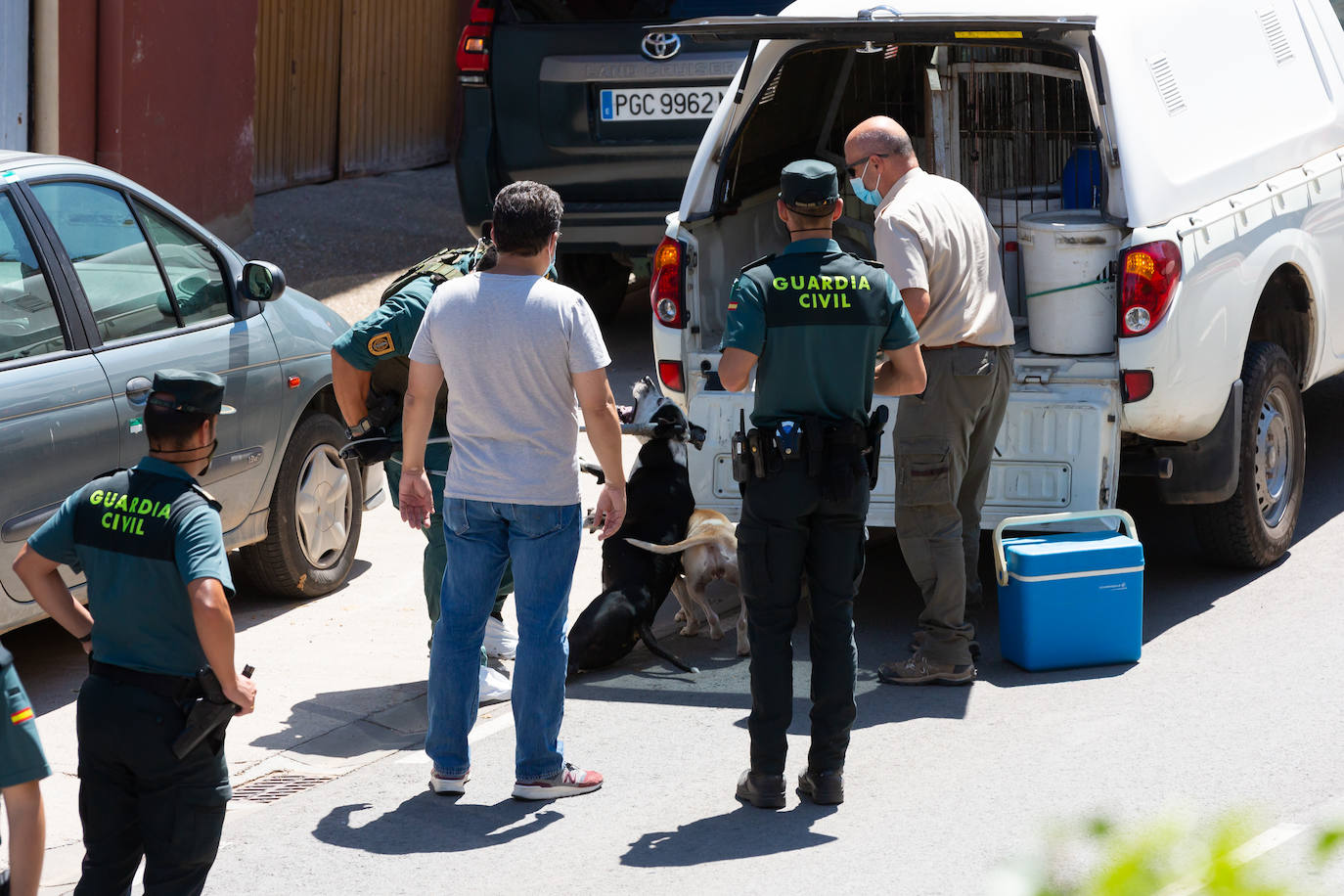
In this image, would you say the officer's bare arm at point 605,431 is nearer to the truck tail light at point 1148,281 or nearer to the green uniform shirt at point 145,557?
the green uniform shirt at point 145,557

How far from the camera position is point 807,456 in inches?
178

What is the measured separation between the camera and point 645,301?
11.8 metres

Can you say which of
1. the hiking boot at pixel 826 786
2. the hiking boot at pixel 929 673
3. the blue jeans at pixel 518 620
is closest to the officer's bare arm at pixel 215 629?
the blue jeans at pixel 518 620

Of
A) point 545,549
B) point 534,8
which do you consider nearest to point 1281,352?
point 545,549

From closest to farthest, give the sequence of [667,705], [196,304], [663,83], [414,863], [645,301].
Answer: [414,863]
[667,705]
[196,304]
[663,83]
[645,301]

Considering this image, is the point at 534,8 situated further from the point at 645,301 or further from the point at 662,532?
the point at 662,532

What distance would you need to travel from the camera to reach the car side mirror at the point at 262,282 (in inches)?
235

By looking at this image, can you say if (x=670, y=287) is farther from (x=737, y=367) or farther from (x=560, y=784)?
(x=560, y=784)

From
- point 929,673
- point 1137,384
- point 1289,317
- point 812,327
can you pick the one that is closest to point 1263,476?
point 1289,317

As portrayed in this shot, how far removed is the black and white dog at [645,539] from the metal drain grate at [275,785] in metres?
1.14

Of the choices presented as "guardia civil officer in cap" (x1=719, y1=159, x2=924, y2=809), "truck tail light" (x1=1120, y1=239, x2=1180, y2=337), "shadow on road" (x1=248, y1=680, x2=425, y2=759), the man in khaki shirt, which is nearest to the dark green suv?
the man in khaki shirt

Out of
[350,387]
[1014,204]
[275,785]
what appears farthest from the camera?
[1014,204]

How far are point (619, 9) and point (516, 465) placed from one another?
17.6 feet

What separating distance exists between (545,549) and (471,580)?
245mm
